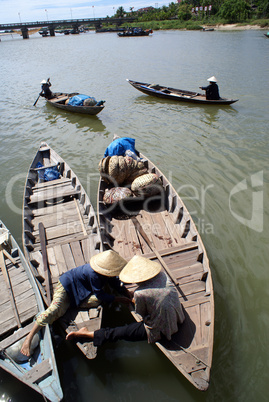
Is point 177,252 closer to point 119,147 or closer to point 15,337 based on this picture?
point 15,337

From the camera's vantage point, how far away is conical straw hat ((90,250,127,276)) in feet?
12.1

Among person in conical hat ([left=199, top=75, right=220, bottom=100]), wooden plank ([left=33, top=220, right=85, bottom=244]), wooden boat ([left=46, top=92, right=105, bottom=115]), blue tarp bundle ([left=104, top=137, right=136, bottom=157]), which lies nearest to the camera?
wooden plank ([left=33, top=220, right=85, bottom=244])

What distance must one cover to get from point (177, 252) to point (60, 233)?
2564mm

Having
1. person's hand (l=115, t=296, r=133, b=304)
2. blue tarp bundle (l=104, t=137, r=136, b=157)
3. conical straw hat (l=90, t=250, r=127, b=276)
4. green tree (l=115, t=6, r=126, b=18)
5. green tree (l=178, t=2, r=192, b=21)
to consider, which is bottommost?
person's hand (l=115, t=296, r=133, b=304)

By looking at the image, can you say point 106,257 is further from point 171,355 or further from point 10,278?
point 10,278

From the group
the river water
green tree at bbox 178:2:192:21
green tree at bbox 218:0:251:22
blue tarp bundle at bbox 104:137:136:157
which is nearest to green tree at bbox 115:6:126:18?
green tree at bbox 178:2:192:21

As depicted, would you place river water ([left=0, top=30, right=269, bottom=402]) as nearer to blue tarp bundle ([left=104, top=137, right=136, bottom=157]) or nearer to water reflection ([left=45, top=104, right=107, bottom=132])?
water reflection ([left=45, top=104, right=107, bottom=132])

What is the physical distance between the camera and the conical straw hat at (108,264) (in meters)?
3.68

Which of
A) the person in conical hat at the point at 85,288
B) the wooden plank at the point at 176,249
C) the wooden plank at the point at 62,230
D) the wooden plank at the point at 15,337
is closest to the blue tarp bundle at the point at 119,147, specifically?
the wooden plank at the point at 62,230

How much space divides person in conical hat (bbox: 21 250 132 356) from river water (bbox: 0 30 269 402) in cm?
66

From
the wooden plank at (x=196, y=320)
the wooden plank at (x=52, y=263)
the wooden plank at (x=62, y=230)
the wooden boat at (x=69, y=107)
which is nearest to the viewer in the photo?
the wooden plank at (x=196, y=320)

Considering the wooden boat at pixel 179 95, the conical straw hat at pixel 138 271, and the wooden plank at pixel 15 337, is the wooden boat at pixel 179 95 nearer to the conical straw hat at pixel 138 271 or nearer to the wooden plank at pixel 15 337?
the conical straw hat at pixel 138 271

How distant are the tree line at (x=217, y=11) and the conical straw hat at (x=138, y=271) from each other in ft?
188

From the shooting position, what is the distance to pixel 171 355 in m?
3.36
